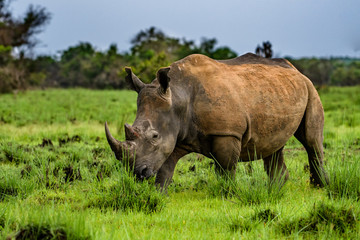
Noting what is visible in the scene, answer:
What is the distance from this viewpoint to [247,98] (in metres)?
5.06

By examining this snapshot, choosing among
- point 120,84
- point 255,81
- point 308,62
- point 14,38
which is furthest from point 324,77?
point 255,81

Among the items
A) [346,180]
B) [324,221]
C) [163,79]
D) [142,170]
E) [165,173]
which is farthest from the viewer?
[165,173]

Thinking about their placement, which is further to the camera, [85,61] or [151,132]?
[85,61]

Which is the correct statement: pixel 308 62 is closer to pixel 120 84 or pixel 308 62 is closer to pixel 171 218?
pixel 120 84

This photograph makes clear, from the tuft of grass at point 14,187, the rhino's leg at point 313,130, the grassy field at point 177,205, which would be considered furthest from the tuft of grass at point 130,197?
the rhino's leg at point 313,130

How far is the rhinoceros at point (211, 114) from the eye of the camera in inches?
175

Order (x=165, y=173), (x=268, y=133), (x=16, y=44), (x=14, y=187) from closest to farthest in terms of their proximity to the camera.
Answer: (x=14, y=187)
(x=165, y=173)
(x=268, y=133)
(x=16, y=44)

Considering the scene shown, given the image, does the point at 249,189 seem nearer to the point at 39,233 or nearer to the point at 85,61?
the point at 39,233

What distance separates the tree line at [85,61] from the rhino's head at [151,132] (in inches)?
908

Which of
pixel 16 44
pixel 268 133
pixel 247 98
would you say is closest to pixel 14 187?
pixel 247 98

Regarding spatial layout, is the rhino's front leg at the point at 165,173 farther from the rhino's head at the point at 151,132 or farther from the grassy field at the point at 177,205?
the rhino's head at the point at 151,132

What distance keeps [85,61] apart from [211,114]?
42702 mm

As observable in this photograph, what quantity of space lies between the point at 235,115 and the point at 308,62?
4559 cm

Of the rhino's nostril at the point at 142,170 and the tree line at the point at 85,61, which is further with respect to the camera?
the tree line at the point at 85,61
